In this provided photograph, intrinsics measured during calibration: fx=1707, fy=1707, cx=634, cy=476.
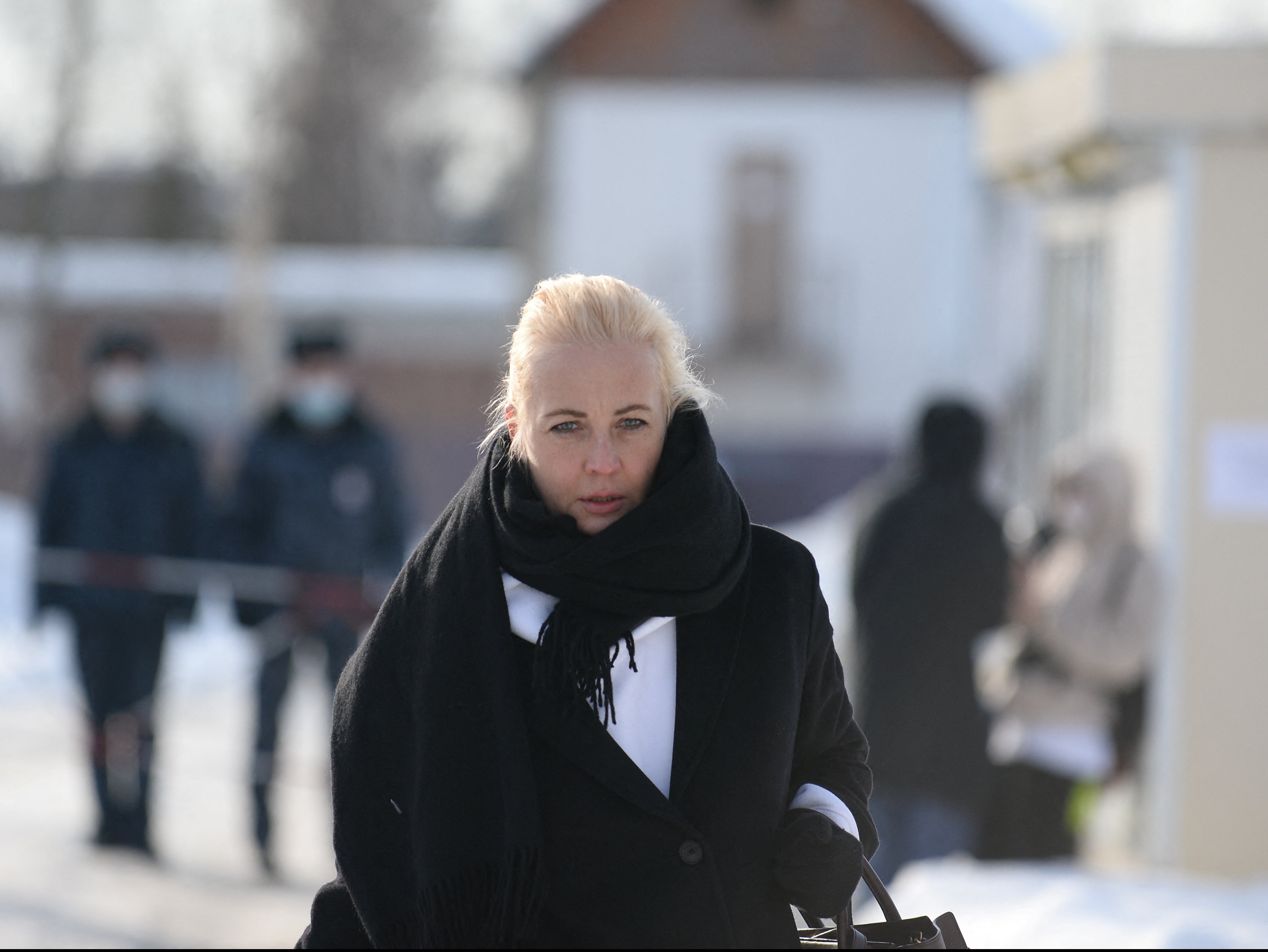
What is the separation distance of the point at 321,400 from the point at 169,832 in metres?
1.90

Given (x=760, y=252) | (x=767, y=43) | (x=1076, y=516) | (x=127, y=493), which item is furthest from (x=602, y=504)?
(x=767, y=43)

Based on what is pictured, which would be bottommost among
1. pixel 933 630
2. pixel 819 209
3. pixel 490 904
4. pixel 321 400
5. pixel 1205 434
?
pixel 933 630

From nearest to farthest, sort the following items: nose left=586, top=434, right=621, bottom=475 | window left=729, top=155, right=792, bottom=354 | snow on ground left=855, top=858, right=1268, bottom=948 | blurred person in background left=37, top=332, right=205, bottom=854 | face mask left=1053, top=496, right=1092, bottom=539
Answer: nose left=586, top=434, right=621, bottom=475
snow on ground left=855, top=858, right=1268, bottom=948
face mask left=1053, top=496, right=1092, bottom=539
blurred person in background left=37, top=332, right=205, bottom=854
window left=729, top=155, right=792, bottom=354

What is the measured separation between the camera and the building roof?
22344 millimetres

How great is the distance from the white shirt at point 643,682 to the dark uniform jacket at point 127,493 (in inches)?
192

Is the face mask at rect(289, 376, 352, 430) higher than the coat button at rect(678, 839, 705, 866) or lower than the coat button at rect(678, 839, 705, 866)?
higher

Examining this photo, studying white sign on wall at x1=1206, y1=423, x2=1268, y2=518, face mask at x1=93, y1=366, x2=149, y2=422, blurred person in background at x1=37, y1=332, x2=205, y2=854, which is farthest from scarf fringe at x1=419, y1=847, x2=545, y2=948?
face mask at x1=93, y1=366, x2=149, y2=422

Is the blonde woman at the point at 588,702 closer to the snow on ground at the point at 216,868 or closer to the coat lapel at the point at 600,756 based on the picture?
the coat lapel at the point at 600,756

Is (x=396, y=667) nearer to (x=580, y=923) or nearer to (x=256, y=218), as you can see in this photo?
(x=580, y=923)

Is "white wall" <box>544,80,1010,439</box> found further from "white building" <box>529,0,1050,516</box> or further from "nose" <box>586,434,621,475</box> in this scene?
"nose" <box>586,434,621,475</box>

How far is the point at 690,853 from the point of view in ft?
7.41

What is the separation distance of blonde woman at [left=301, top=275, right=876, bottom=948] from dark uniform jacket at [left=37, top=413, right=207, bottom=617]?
4814mm

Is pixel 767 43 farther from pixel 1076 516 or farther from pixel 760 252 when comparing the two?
pixel 1076 516

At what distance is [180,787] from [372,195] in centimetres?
2893
